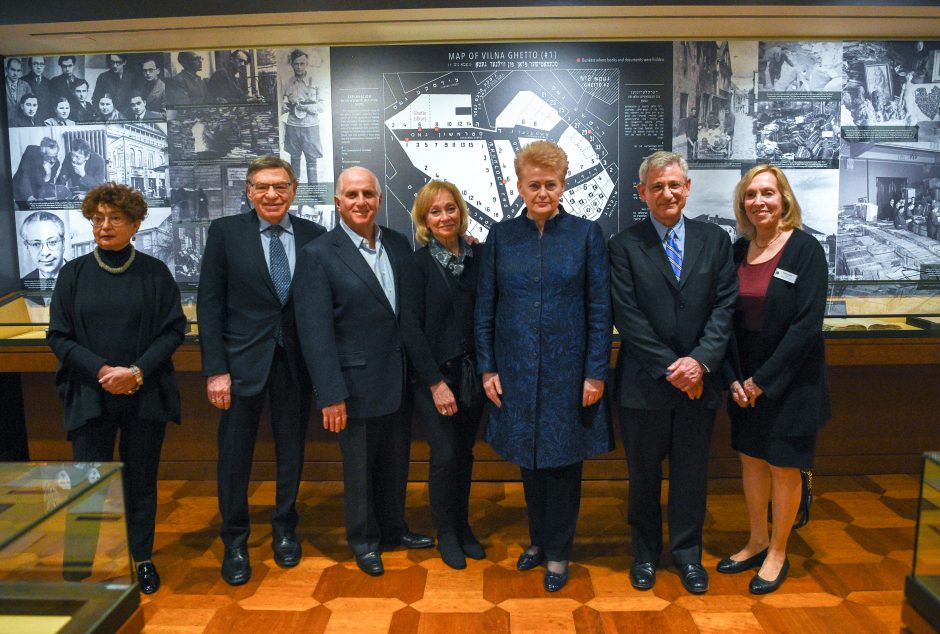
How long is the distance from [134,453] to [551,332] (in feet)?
5.73

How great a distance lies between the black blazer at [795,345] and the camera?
267 cm

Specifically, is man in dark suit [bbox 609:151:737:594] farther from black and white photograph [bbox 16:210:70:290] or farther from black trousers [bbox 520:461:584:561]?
black and white photograph [bbox 16:210:70:290]

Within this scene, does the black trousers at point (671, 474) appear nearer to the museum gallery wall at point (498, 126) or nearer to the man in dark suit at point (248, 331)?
the man in dark suit at point (248, 331)

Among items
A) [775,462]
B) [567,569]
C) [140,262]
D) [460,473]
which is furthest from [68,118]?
[775,462]

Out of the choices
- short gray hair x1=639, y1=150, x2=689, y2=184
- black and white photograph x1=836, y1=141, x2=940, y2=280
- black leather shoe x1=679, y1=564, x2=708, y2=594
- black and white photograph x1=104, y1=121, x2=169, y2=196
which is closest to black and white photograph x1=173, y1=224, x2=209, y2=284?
black and white photograph x1=104, y1=121, x2=169, y2=196

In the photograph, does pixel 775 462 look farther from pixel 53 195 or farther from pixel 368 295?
pixel 53 195

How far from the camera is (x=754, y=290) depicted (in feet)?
9.12

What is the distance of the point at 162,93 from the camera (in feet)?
15.2

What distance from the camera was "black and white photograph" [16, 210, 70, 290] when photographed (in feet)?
15.8

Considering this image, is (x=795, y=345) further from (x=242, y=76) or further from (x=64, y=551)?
(x=242, y=76)

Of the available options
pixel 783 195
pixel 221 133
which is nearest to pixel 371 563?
pixel 783 195

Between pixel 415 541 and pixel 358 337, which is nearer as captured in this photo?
pixel 358 337

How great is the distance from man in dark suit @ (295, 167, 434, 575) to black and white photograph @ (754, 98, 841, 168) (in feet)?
9.18

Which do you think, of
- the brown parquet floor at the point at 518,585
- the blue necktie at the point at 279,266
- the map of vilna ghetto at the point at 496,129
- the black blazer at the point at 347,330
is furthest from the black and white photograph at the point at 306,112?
the brown parquet floor at the point at 518,585
